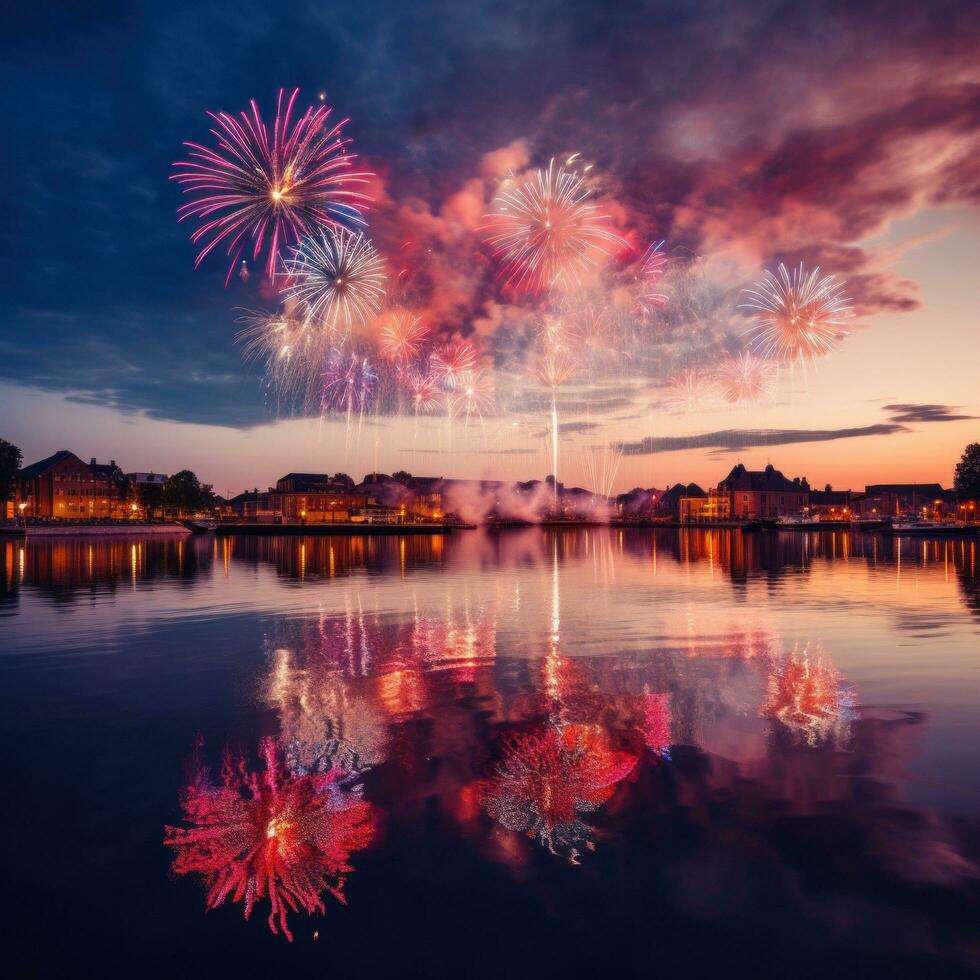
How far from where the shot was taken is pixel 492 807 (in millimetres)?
8039

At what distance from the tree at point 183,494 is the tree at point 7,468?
44255mm

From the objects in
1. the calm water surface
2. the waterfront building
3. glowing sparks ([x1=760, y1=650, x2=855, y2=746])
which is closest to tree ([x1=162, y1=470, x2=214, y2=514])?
the waterfront building

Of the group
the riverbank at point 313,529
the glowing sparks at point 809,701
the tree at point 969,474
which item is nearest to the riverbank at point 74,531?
the riverbank at point 313,529

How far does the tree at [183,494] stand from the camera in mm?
164250

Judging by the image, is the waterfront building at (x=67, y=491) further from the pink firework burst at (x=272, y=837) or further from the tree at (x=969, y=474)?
the tree at (x=969, y=474)

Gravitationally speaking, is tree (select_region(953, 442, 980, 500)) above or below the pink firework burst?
above

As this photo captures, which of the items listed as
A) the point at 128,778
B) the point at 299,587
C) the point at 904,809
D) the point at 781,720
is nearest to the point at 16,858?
the point at 128,778

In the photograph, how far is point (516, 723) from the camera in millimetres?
11414

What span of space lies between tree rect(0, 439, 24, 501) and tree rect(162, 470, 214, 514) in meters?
44.3

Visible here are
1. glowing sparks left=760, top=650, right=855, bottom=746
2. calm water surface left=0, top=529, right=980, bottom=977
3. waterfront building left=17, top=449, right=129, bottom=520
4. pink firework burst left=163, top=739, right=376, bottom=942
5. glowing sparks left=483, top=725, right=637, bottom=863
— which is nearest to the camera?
calm water surface left=0, top=529, right=980, bottom=977

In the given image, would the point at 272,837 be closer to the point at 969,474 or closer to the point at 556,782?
the point at 556,782

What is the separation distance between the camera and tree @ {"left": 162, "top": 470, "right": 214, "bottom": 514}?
6467 inches

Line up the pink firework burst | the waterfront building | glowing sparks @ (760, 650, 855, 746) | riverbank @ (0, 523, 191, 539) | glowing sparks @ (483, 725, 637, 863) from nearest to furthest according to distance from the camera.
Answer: the pink firework burst
glowing sparks @ (483, 725, 637, 863)
glowing sparks @ (760, 650, 855, 746)
riverbank @ (0, 523, 191, 539)
the waterfront building

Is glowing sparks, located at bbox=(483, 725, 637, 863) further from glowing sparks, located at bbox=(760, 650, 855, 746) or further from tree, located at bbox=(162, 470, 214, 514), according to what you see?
tree, located at bbox=(162, 470, 214, 514)
